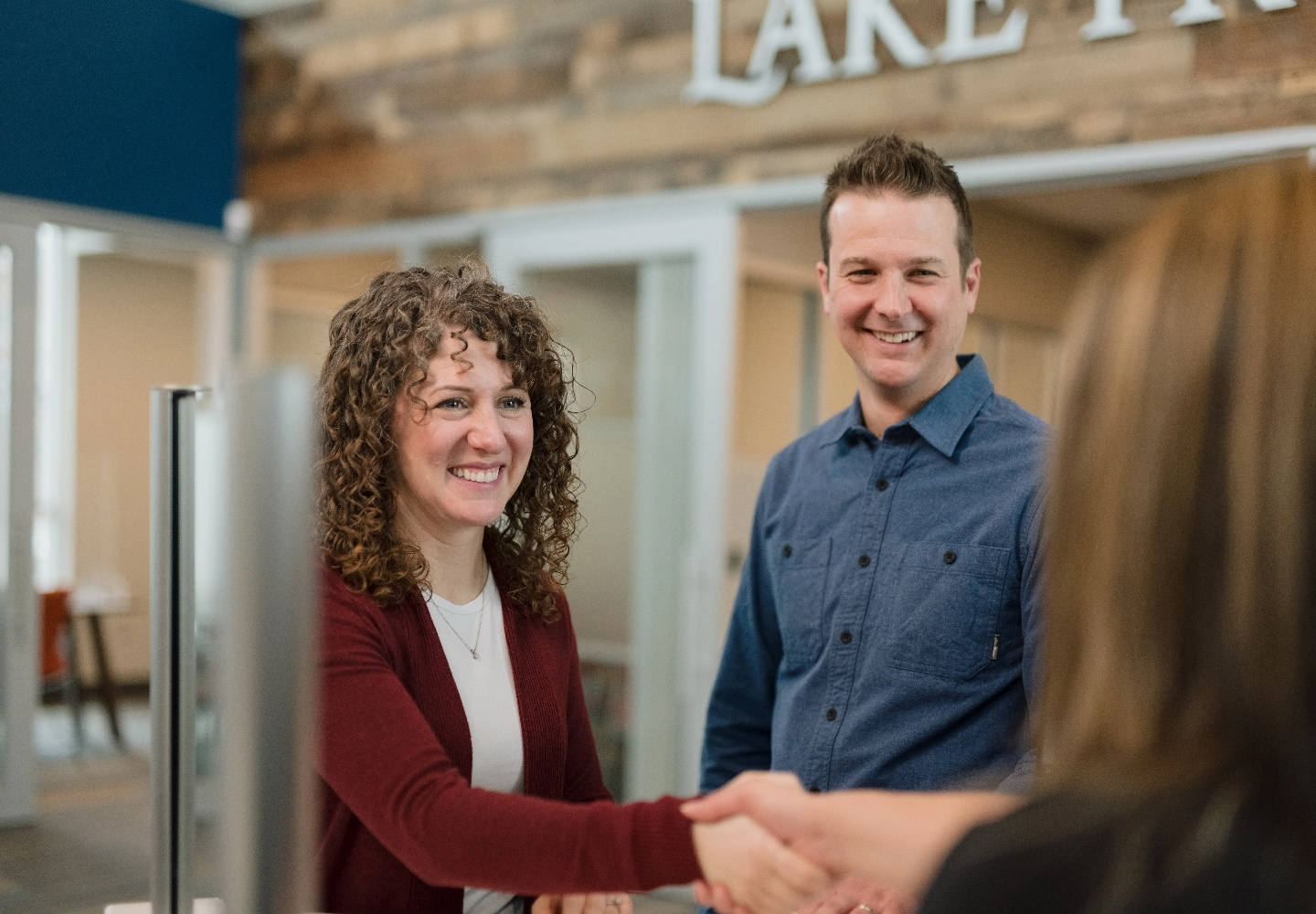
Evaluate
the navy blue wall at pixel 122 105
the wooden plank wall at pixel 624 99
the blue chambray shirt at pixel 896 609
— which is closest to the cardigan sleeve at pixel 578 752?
the blue chambray shirt at pixel 896 609

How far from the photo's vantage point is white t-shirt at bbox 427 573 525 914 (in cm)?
160

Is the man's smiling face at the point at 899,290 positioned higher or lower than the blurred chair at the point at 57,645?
higher

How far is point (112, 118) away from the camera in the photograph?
5.20 metres

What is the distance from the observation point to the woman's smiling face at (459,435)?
63.9 inches

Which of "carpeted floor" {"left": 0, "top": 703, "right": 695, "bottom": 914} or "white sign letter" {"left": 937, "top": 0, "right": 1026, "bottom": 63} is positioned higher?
"white sign letter" {"left": 937, "top": 0, "right": 1026, "bottom": 63}

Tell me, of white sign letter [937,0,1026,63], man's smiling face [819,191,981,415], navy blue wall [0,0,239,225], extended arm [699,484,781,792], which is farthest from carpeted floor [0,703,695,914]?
white sign letter [937,0,1026,63]

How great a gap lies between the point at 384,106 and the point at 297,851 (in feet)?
16.2

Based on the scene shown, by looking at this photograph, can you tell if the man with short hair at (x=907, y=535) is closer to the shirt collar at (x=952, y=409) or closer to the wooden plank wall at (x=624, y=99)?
the shirt collar at (x=952, y=409)

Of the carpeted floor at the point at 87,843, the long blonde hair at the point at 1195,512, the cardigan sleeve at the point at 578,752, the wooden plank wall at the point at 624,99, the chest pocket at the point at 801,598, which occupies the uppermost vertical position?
the wooden plank wall at the point at 624,99

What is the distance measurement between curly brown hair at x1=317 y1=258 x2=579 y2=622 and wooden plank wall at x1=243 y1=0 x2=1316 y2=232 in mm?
2461

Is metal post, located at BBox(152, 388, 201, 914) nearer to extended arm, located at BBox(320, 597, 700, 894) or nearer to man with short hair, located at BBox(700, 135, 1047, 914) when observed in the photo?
extended arm, located at BBox(320, 597, 700, 894)

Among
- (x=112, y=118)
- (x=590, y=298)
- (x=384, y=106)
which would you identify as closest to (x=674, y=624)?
(x=590, y=298)

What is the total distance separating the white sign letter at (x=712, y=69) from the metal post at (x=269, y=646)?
3.76 metres

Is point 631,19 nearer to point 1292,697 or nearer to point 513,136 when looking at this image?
point 513,136
